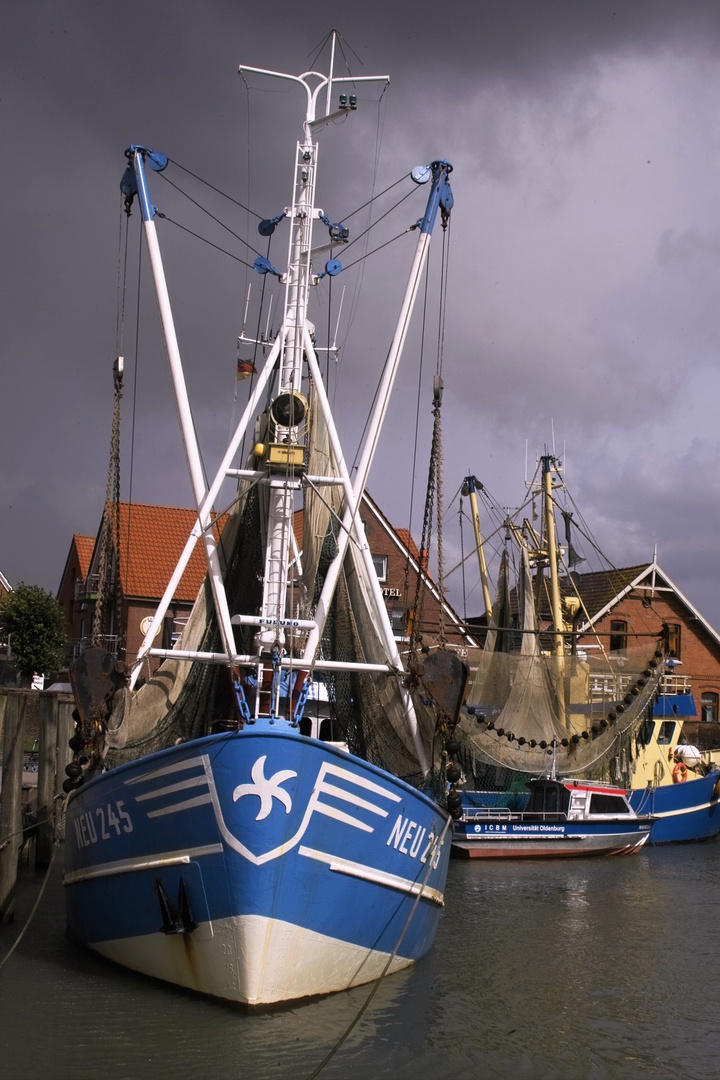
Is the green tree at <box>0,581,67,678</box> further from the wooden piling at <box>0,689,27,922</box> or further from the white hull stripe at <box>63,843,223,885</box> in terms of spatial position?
the white hull stripe at <box>63,843,223,885</box>

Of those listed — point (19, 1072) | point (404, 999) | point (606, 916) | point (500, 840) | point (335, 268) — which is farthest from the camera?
point (500, 840)

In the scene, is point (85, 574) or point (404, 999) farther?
point (85, 574)

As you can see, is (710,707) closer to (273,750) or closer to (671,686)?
(671,686)

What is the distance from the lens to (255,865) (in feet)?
34.5

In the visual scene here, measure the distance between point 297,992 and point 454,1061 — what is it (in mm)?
1561

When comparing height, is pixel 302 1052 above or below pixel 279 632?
below

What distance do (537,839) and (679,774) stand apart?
8000 millimetres

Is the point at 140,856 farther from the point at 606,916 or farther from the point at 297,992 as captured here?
the point at 606,916

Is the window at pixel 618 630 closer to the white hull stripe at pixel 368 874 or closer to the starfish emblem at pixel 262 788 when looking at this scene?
the white hull stripe at pixel 368 874

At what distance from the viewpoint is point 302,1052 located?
33.1 feet

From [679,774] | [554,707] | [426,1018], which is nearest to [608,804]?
[554,707]

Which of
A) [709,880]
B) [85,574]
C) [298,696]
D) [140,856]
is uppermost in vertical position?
[85,574]

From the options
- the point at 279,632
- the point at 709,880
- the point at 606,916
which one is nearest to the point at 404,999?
the point at 279,632

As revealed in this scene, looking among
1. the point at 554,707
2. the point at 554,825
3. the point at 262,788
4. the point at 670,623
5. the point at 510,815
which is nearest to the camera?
the point at 262,788
